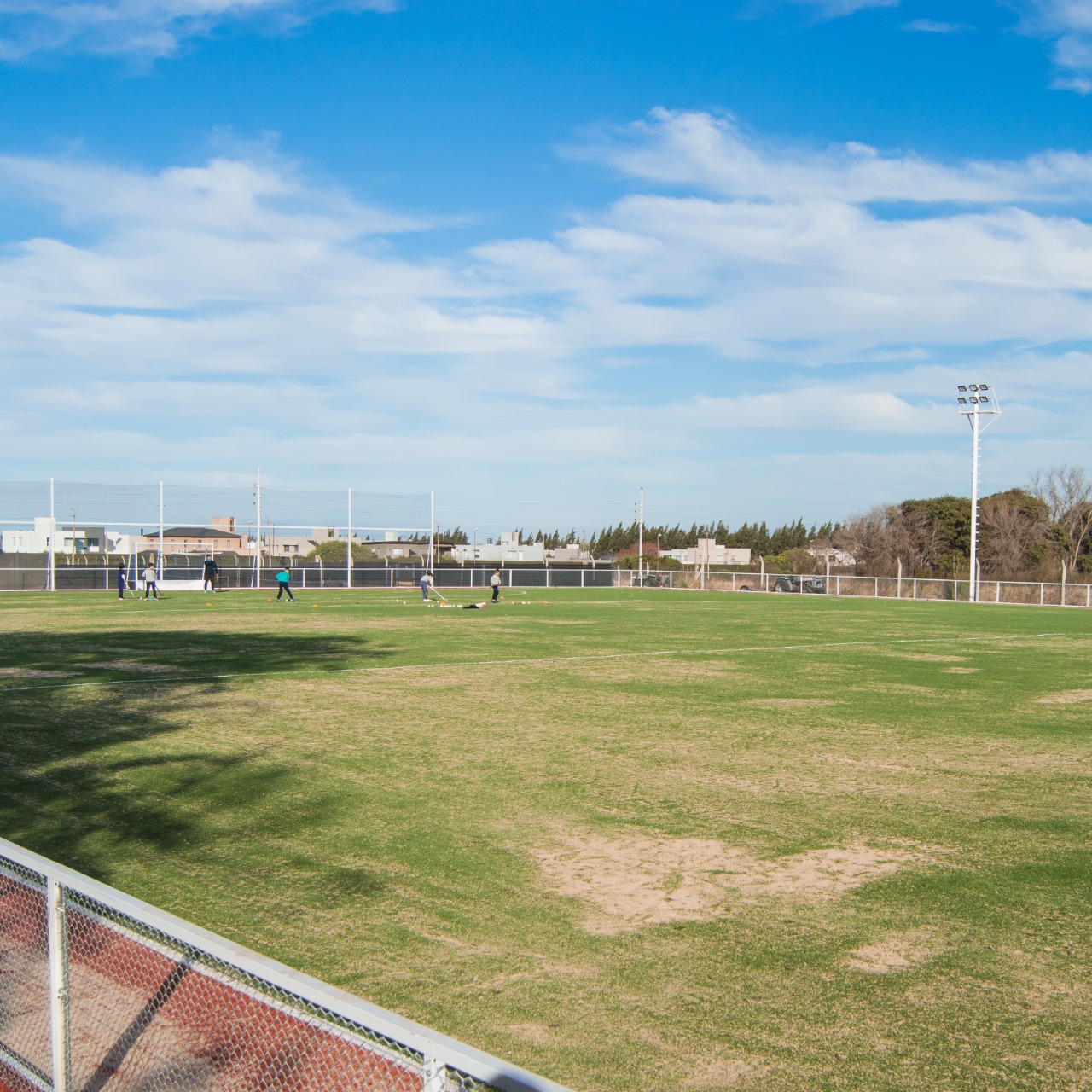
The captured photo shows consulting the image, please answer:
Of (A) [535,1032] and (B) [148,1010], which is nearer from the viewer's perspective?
(B) [148,1010]

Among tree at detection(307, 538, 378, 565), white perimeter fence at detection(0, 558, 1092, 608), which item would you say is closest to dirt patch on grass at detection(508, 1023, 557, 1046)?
white perimeter fence at detection(0, 558, 1092, 608)

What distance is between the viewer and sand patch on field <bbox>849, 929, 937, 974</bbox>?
543cm

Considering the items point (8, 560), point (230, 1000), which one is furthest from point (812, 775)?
point (8, 560)

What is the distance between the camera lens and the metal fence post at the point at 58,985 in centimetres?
381

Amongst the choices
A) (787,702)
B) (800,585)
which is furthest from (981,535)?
(787,702)

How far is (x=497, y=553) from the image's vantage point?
95.1 m

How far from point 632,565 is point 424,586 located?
140 ft

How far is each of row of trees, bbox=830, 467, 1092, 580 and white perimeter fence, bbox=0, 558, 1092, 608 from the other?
35.4 feet

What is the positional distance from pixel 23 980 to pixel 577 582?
201 feet

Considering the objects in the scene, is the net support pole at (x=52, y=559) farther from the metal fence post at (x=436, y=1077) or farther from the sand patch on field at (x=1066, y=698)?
the metal fence post at (x=436, y=1077)

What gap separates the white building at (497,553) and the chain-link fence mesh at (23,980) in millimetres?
82238

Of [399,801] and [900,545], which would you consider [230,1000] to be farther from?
[900,545]

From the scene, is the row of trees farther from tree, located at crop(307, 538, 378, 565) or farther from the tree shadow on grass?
the tree shadow on grass

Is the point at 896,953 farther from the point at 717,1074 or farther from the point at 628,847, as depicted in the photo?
the point at 628,847
